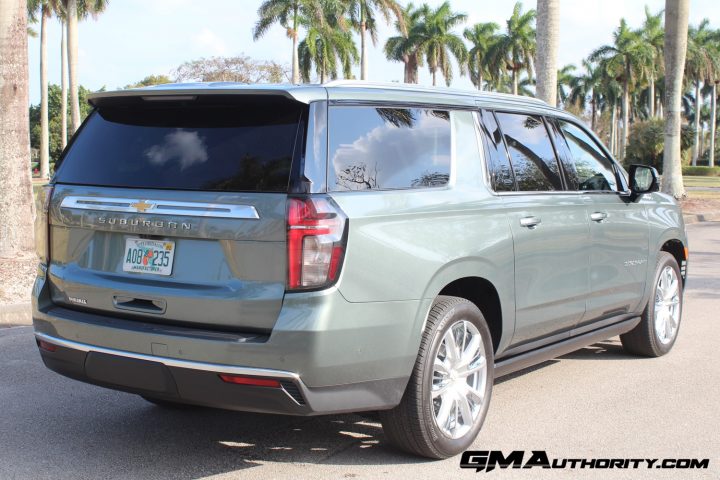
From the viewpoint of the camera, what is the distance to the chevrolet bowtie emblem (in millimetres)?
4009

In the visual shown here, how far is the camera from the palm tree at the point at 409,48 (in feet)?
200

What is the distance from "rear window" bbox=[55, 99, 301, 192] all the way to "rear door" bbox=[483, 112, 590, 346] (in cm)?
157

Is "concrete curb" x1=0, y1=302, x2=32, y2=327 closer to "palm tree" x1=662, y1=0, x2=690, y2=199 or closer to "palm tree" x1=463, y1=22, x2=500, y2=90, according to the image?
"palm tree" x1=662, y1=0, x2=690, y2=199

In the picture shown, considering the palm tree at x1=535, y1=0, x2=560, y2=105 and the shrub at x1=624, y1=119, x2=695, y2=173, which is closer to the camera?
the palm tree at x1=535, y1=0, x2=560, y2=105

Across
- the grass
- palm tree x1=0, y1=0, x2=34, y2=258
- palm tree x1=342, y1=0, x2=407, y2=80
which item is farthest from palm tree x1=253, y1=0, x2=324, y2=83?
palm tree x1=0, y1=0, x2=34, y2=258

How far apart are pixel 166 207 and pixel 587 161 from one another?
3.26 m

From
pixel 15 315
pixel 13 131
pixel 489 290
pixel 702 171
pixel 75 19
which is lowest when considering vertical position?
pixel 15 315

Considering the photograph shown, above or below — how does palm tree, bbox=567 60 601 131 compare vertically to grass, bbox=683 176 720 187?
above

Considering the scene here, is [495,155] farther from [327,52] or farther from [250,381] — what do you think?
[327,52]

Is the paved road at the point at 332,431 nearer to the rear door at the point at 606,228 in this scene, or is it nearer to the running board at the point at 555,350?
the running board at the point at 555,350

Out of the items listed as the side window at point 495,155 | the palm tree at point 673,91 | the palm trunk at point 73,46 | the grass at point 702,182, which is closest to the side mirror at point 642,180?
the side window at point 495,155

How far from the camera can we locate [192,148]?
4070 mm

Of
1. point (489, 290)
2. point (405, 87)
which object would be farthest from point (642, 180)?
point (405, 87)

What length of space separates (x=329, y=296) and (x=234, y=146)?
2.88 ft
